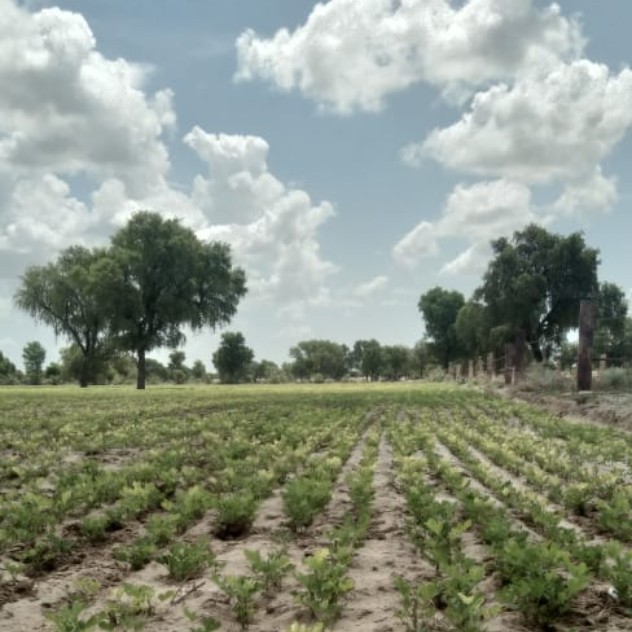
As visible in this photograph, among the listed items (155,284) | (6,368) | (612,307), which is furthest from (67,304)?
(6,368)

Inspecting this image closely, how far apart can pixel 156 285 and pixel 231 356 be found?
74182 millimetres

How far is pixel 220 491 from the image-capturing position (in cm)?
779

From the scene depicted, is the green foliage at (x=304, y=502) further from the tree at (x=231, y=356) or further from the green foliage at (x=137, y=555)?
the tree at (x=231, y=356)

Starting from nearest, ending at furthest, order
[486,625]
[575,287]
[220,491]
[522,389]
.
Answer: [486,625] → [220,491] → [522,389] → [575,287]

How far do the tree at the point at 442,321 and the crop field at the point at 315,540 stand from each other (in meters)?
88.0

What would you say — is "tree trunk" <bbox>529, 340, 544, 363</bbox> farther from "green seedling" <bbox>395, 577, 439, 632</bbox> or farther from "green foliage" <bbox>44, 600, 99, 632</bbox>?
"green foliage" <bbox>44, 600, 99, 632</bbox>

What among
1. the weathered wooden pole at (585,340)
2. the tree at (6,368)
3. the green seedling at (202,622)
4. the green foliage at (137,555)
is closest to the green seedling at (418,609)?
the green seedling at (202,622)

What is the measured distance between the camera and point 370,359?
159m

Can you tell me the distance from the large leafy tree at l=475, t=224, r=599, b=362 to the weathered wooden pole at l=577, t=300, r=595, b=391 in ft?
110

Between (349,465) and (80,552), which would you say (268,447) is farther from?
(80,552)

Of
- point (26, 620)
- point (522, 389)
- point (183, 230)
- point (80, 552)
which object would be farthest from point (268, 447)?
point (183, 230)

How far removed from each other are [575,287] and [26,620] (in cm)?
5622

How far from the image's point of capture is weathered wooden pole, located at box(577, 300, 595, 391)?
20.0 metres

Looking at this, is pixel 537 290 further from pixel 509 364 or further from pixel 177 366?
pixel 177 366
